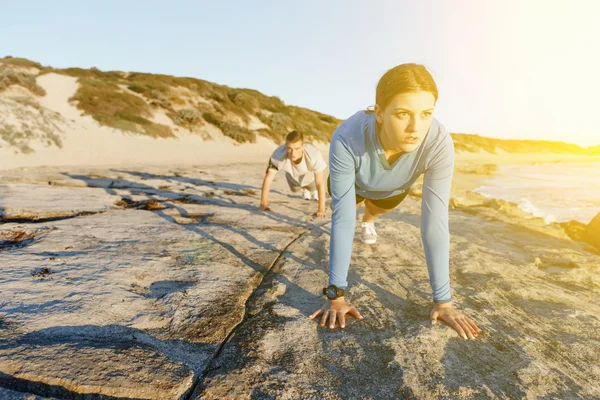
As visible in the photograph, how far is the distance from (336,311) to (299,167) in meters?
3.35

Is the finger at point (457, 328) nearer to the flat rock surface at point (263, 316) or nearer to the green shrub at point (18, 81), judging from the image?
the flat rock surface at point (263, 316)

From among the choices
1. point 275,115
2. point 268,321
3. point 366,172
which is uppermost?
point 275,115

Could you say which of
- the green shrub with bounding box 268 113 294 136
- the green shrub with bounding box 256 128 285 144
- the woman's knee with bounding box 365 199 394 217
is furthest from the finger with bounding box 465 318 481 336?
the green shrub with bounding box 268 113 294 136

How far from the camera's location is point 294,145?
13.7ft

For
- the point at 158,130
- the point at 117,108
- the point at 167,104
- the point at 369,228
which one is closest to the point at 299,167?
the point at 369,228

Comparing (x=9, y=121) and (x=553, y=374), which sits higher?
(x=9, y=121)

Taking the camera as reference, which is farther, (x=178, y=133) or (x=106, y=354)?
(x=178, y=133)

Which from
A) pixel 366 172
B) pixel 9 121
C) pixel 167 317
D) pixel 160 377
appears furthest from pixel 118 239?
pixel 9 121

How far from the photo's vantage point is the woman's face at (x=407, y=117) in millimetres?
1438

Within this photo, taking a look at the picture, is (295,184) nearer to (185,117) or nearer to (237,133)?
(237,133)

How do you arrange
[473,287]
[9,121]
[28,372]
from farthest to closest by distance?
1. [9,121]
2. [473,287]
3. [28,372]

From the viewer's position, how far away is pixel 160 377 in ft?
3.84

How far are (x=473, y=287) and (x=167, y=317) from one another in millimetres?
1801

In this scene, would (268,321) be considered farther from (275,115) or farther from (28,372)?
(275,115)
